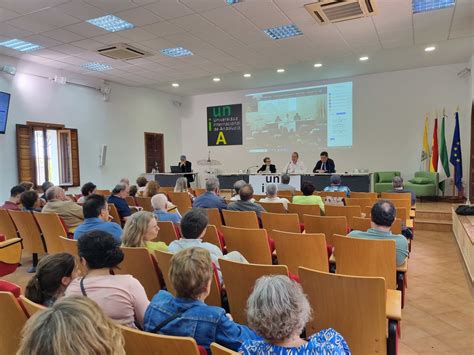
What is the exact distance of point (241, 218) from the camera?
150 inches

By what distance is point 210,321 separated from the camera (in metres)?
1.31

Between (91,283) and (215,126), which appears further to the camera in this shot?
(215,126)

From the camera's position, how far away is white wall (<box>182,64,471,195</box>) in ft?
29.2

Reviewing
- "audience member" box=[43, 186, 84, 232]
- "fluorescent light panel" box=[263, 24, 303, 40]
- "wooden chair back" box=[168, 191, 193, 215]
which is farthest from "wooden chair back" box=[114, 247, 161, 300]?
"fluorescent light panel" box=[263, 24, 303, 40]

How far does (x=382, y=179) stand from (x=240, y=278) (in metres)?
8.38

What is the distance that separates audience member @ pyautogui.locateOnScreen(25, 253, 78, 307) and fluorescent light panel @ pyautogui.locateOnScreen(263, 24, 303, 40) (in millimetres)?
5626

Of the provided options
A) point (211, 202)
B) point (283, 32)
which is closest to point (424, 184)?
point (283, 32)

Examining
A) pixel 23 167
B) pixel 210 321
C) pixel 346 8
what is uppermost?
pixel 346 8

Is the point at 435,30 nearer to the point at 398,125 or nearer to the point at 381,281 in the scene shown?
the point at 398,125

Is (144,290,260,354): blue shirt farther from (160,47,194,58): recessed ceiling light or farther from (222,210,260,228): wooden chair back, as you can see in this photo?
(160,47,194,58): recessed ceiling light

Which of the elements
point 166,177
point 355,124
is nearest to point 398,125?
point 355,124

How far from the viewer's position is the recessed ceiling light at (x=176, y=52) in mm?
7133

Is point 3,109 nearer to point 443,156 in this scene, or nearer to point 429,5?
point 429,5

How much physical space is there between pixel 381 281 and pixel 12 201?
5.32m
